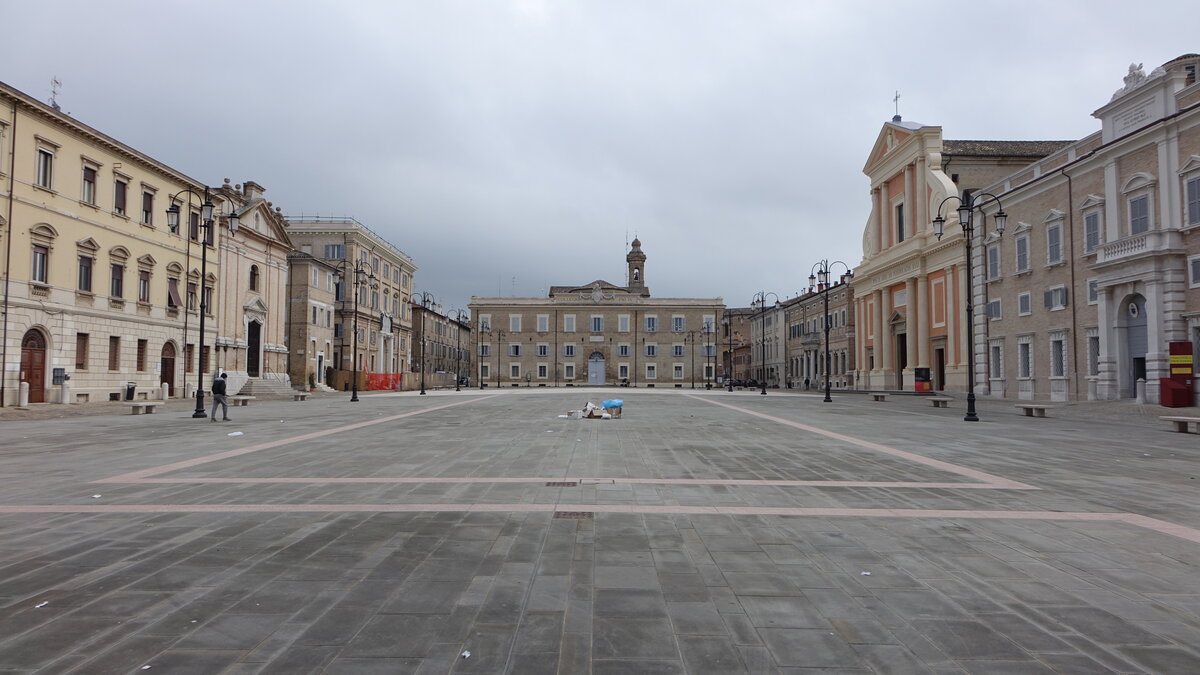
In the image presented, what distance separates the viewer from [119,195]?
30203 mm

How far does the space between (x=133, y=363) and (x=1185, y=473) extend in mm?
37411

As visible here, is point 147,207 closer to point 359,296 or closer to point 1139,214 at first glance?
point 359,296

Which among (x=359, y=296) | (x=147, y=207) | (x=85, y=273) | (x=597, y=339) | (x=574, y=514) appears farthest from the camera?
(x=597, y=339)

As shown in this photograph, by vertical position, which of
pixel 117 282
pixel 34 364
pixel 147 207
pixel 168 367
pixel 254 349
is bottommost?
pixel 168 367

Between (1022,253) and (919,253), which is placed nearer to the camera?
(1022,253)

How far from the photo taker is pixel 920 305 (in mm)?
43062

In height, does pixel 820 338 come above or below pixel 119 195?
below

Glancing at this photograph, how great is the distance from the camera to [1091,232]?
27.9 metres

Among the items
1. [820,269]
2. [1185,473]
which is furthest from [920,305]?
[1185,473]

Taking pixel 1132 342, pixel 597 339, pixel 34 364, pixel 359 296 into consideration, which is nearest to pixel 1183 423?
pixel 1132 342

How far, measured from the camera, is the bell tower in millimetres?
91438

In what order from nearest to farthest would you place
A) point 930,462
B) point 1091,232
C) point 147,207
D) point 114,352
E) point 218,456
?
1. point 930,462
2. point 218,456
3. point 1091,232
4. point 114,352
5. point 147,207

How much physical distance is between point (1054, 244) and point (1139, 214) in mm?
4759

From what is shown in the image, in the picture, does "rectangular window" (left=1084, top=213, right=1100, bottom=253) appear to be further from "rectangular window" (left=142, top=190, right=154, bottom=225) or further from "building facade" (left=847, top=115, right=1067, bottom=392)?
"rectangular window" (left=142, top=190, right=154, bottom=225)
